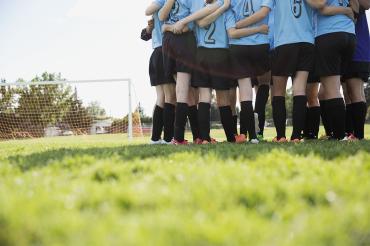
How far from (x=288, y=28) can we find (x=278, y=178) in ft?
10.4

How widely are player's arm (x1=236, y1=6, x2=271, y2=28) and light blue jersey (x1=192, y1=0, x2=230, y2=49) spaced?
25cm

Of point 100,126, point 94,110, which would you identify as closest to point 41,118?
point 100,126

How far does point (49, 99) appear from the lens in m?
34.0

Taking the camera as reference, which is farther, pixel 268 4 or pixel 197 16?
pixel 197 16

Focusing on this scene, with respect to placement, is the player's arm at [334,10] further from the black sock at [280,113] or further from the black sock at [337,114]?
the black sock at [280,113]

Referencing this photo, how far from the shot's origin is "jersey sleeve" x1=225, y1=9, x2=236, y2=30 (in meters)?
5.16

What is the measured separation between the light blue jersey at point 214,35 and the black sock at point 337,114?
1573 millimetres

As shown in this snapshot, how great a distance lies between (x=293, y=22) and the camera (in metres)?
4.72

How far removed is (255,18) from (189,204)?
13.0ft

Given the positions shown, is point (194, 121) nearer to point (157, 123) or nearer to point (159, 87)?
point (157, 123)

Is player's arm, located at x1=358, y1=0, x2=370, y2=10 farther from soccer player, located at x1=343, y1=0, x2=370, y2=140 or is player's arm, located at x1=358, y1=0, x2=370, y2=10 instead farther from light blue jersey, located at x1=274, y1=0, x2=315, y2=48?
light blue jersey, located at x1=274, y1=0, x2=315, y2=48

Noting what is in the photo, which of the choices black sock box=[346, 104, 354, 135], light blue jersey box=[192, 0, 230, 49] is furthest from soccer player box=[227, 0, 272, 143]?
black sock box=[346, 104, 354, 135]

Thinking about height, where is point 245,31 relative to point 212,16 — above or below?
below

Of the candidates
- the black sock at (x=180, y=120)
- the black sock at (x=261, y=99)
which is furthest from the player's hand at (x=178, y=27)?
the black sock at (x=261, y=99)
